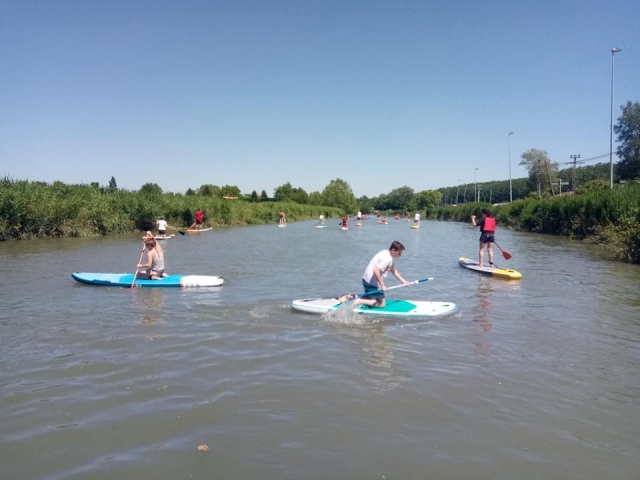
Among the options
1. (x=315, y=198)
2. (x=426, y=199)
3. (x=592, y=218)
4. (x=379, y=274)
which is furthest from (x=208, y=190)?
(x=379, y=274)

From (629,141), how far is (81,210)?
72609 millimetres

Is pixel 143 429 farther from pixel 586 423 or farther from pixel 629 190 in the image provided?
pixel 629 190

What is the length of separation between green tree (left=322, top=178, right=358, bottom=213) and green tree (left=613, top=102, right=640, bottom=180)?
199ft

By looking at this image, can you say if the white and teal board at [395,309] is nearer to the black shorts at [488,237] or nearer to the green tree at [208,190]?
the black shorts at [488,237]

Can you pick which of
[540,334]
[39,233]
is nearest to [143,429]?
[540,334]

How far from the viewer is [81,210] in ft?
85.5

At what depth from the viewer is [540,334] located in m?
7.86

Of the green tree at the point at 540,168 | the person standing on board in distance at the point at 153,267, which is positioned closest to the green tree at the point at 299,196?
the green tree at the point at 540,168

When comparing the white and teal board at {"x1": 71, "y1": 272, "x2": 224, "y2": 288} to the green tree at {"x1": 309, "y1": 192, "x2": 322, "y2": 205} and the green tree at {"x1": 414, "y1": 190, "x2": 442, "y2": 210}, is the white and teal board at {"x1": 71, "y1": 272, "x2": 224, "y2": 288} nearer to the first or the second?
the green tree at {"x1": 309, "y1": 192, "x2": 322, "y2": 205}

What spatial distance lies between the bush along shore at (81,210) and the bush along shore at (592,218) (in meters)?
16.7

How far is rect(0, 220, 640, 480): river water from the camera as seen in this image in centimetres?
400

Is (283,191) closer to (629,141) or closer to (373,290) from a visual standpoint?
(629,141)

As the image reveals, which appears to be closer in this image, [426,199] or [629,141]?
[629,141]

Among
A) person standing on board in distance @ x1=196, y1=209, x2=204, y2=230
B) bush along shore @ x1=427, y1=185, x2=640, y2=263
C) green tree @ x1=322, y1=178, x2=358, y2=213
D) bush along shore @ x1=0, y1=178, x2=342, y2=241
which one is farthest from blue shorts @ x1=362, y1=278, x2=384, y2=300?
green tree @ x1=322, y1=178, x2=358, y2=213
